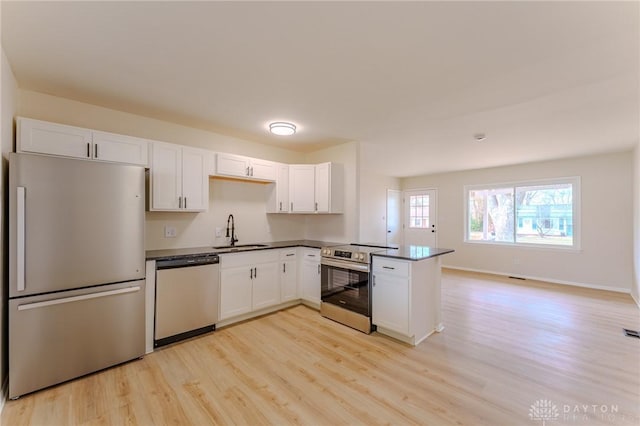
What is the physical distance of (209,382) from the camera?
216 centimetres

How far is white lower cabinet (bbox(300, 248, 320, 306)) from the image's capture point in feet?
12.3

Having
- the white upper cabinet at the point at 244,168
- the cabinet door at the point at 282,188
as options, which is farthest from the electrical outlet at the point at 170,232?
the cabinet door at the point at 282,188

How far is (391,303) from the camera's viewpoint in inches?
114

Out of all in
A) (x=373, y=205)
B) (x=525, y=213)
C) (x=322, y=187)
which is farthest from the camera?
(x=373, y=205)

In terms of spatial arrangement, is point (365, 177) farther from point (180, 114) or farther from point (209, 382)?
point (209, 382)

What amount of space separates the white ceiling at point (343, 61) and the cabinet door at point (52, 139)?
39 cm

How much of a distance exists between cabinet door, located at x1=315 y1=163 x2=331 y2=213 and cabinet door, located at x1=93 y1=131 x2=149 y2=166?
216 centimetres

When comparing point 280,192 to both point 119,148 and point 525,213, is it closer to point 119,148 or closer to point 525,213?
point 119,148

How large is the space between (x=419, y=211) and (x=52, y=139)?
23.4 ft

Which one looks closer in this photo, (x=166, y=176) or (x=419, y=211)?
(x=166, y=176)

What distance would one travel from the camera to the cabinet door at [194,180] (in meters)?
3.10

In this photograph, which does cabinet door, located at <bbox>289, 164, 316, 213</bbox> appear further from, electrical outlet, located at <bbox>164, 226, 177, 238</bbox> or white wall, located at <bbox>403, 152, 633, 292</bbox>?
white wall, located at <bbox>403, 152, 633, 292</bbox>

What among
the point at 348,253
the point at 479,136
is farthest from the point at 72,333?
the point at 479,136

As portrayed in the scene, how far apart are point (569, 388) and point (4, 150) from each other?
15.1 feet
